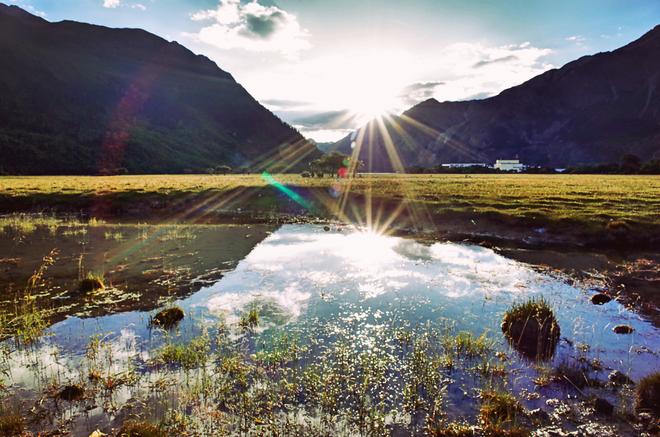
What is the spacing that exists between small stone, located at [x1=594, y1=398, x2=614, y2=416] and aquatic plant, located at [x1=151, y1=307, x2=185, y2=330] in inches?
521

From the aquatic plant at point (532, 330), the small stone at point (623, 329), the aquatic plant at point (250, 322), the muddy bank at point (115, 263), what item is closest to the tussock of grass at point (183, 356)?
the aquatic plant at point (250, 322)

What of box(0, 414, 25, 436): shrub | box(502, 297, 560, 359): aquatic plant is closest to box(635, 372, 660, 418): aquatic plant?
box(502, 297, 560, 359): aquatic plant

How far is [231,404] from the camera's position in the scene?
904 cm

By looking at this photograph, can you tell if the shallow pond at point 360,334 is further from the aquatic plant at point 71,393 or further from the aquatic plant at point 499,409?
the aquatic plant at point 499,409

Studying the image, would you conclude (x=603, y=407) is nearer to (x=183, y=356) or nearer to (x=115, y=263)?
(x=183, y=356)

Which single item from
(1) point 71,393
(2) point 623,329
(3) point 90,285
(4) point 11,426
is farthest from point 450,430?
(3) point 90,285

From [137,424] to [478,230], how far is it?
32730 millimetres

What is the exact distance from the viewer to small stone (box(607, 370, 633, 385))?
33.3ft

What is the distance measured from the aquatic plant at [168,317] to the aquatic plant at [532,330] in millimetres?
12179

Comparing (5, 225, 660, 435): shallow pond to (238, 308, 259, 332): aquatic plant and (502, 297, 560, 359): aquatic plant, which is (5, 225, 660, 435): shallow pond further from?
(502, 297, 560, 359): aquatic plant

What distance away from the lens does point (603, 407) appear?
8.95 metres

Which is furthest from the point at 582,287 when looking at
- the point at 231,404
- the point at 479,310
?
the point at 231,404

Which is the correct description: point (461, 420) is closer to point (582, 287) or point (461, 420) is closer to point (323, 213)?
point (582, 287)

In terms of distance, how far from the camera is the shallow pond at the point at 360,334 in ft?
30.9
